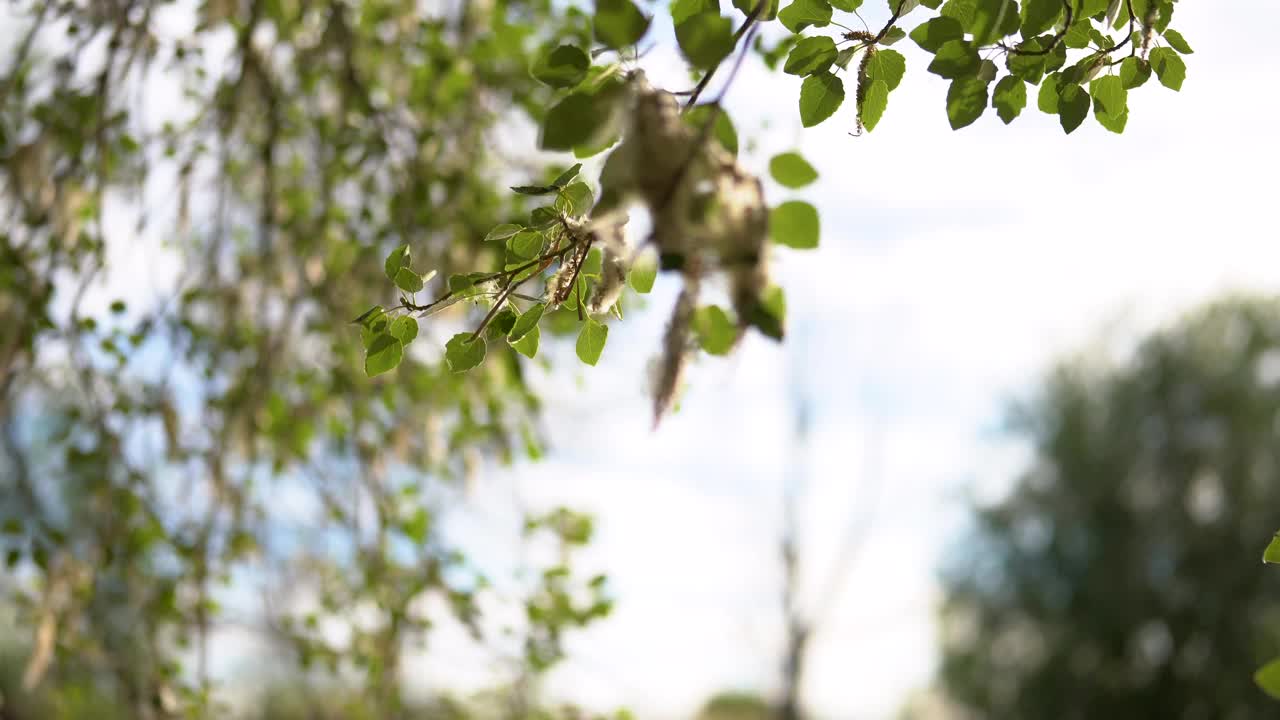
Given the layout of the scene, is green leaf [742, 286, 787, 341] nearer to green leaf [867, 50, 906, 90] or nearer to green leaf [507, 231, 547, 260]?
green leaf [507, 231, 547, 260]

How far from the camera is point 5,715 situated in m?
2.57

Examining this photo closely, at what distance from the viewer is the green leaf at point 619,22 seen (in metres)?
0.91

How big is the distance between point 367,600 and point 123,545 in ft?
2.31

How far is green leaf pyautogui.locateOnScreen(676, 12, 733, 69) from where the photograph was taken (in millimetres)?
903

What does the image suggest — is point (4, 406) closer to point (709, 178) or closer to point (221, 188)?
point (221, 188)

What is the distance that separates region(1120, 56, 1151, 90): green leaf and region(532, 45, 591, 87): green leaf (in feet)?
2.52

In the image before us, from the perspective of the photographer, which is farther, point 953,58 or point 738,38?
point 953,58

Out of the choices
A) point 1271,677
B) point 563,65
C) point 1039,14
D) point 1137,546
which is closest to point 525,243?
point 563,65

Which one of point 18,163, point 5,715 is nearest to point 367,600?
point 5,715

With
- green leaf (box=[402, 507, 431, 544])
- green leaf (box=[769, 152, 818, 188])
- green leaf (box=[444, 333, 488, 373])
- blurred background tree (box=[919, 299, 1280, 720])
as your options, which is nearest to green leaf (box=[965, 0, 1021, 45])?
green leaf (box=[769, 152, 818, 188])

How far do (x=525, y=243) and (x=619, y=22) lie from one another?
0.36 metres

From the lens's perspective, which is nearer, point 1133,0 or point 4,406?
point 1133,0

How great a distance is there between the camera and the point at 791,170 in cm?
Answer: 108

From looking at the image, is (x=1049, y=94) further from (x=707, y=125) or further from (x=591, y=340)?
(x=707, y=125)
